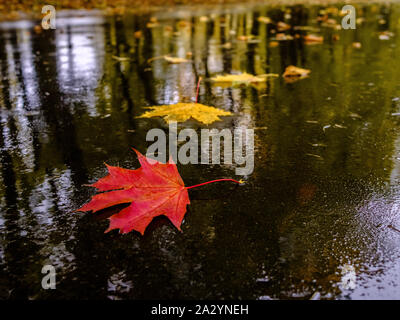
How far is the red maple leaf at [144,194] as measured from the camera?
5.48ft

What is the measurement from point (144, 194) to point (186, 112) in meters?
1.43

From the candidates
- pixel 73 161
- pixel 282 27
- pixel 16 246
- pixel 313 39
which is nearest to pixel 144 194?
pixel 16 246

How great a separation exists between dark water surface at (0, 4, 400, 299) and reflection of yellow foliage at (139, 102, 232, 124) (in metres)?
0.08

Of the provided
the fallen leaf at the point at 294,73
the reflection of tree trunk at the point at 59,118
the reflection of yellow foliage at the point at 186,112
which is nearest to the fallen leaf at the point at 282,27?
the fallen leaf at the point at 294,73

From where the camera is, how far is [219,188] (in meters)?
1.98

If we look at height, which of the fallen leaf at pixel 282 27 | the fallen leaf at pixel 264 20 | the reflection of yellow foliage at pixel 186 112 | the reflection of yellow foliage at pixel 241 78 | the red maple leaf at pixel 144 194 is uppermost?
the fallen leaf at pixel 264 20

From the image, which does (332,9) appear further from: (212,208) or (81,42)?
(212,208)

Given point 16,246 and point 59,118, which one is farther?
point 59,118

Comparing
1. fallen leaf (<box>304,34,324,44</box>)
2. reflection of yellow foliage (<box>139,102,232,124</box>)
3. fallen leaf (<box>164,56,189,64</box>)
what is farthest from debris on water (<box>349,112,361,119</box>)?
fallen leaf (<box>304,34,324,44</box>)

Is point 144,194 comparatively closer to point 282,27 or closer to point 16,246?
point 16,246

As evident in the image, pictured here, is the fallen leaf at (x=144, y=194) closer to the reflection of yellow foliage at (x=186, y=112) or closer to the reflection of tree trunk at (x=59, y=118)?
the reflection of tree trunk at (x=59, y=118)

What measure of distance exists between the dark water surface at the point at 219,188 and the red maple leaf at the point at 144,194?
6 centimetres
